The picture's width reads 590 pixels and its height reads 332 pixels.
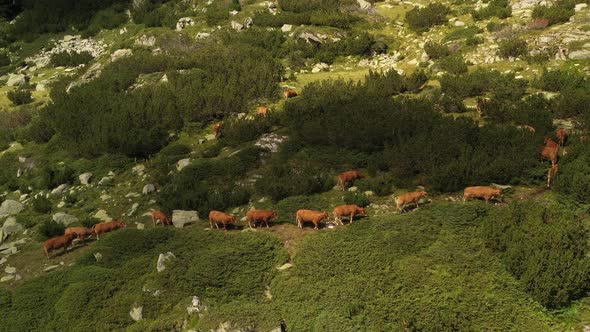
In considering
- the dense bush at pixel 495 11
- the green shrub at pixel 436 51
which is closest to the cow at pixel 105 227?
the green shrub at pixel 436 51


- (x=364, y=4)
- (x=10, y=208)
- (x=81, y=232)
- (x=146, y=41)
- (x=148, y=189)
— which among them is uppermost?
(x=364, y=4)

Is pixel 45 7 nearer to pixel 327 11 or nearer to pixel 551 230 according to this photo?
pixel 327 11

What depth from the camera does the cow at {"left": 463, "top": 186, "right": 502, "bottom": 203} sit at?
11148 mm

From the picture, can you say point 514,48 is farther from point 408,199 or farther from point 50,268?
point 50,268

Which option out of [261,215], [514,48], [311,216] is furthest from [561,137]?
[514,48]

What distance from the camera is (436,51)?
80.1ft

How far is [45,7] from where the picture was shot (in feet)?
144

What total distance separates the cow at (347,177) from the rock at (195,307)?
5780mm

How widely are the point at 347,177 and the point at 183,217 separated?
4.89 meters

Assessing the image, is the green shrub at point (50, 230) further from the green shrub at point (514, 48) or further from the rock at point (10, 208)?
the green shrub at point (514, 48)

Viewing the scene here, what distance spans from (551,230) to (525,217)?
785 millimetres

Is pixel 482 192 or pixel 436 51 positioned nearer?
pixel 482 192

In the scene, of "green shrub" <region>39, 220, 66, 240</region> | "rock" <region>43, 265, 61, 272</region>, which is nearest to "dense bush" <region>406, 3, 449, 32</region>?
"green shrub" <region>39, 220, 66, 240</region>

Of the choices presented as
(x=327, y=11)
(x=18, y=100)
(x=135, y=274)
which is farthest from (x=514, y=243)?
(x=18, y=100)
